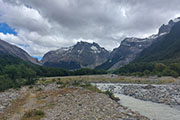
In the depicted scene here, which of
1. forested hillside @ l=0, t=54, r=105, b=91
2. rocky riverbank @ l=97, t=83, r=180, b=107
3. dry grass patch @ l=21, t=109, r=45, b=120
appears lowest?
dry grass patch @ l=21, t=109, r=45, b=120

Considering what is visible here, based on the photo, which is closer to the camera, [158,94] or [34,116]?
[34,116]

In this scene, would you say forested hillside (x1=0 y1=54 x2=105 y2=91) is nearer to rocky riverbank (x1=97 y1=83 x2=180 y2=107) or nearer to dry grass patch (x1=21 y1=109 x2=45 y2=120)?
dry grass patch (x1=21 y1=109 x2=45 y2=120)

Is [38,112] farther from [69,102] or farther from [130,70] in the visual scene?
[130,70]

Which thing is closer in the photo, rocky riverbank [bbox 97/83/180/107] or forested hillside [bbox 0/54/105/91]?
rocky riverbank [bbox 97/83/180/107]

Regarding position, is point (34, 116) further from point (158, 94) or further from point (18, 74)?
point (18, 74)

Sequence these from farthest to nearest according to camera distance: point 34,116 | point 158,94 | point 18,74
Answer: point 18,74 < point 158,94 < point 34,116

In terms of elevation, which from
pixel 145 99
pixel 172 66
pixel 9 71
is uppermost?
pixel 172 66

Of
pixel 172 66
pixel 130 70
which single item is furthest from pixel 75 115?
pixel 130 70

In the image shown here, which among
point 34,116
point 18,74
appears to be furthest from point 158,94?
point 18,74

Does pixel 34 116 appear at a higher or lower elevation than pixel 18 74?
lower

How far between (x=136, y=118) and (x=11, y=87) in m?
32.1

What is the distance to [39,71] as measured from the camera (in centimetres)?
9612

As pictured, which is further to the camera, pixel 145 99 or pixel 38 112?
pixel 145 99

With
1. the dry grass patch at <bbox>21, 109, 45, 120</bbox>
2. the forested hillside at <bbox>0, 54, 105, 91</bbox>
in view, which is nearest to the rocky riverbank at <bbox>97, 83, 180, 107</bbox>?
the dry grass patch at <bbox>21, 109, 45, 120</bbox>
